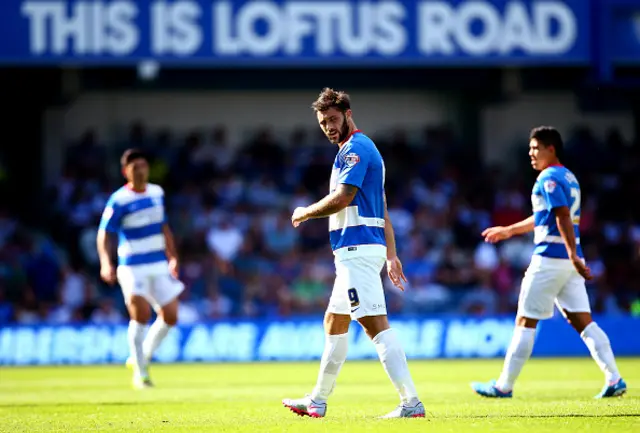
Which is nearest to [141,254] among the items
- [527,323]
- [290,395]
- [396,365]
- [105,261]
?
[105,261]

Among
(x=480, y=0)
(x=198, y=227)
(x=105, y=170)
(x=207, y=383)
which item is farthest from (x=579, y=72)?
(x=207, y=383)

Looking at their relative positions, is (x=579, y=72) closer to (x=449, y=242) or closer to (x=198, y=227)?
(x=449, y=242)

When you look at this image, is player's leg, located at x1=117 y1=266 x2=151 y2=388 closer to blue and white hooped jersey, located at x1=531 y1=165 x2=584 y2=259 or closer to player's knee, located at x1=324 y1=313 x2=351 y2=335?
player's knee, located at x1=324 y1=313 x2=351 y2=335

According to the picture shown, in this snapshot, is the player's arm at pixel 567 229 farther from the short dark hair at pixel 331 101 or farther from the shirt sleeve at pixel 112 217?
the shirt sleeve at pixel 112 217

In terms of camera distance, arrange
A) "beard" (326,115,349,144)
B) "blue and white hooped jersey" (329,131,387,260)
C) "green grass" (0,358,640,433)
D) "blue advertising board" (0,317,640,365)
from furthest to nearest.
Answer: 1. "blue advertising board" (0,317,640,365)
2. "beard" (326,115,349,144)
3. "blue and white hooped jersey" (329,131,387,260)
4. "green grass" (0,358,640,433)

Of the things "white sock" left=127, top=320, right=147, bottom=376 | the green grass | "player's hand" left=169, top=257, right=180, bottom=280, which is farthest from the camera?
"player's hand" left=169, top=257, right=180, bottom=280

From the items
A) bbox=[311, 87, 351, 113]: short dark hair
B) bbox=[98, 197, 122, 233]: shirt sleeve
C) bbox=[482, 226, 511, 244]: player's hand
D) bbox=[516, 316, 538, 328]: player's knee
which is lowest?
bbox=[516, 316, 538, 328]: player's knee

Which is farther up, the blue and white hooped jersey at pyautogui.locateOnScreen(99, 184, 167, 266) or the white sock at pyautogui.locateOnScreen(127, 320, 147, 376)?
the blue and white hooped jersey at pyautogui.locateOnScreen(99, 184, 167, 266)

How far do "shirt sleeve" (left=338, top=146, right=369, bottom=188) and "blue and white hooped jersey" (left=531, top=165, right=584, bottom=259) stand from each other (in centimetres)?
227

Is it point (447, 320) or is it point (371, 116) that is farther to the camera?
point (371, 116)

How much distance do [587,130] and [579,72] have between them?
312 centimetres

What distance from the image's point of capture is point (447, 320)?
1884 cm

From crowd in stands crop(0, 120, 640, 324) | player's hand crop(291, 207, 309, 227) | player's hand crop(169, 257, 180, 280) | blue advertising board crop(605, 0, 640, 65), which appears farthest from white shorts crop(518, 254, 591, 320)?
blue advertising board crop(605, 0, 640, 65)

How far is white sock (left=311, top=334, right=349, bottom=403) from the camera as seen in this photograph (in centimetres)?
884
